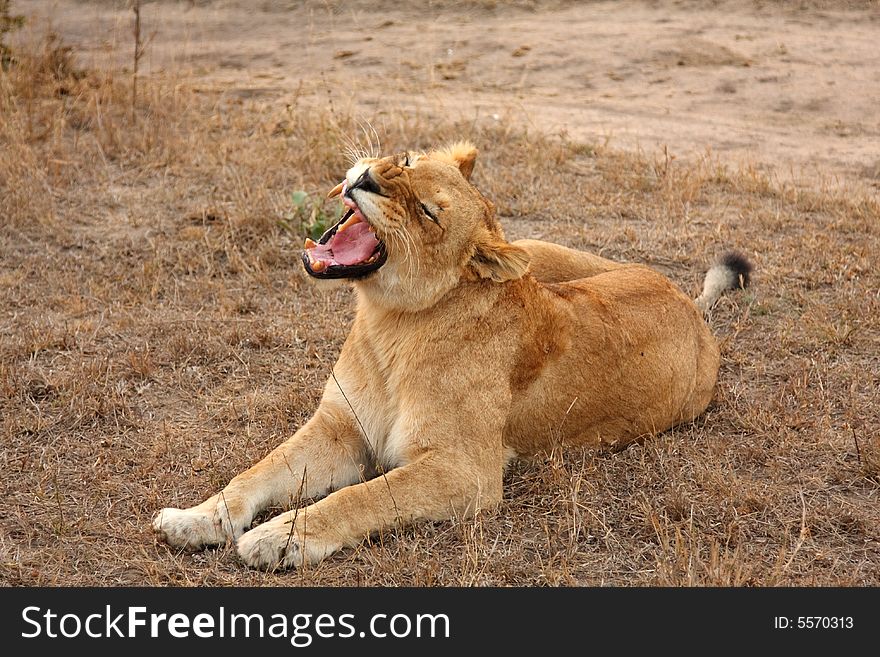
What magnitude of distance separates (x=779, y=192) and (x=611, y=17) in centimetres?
632

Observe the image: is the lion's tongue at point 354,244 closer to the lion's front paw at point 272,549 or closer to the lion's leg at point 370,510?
the lion's leg at point 370,510

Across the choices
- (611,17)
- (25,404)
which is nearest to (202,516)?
(25,404)

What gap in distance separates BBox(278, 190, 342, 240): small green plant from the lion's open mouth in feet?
8.28

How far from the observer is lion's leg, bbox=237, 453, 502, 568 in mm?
3369

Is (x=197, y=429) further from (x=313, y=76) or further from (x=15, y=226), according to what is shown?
(x=313, y=76)

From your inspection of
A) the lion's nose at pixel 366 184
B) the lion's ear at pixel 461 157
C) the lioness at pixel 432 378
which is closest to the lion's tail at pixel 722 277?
the lioness at pixel 432 378

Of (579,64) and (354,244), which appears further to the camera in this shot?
(579,64)

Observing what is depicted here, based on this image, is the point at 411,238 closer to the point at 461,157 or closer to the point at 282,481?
the point at 461,157

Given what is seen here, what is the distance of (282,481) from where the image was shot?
3.76m

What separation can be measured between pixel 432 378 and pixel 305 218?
2.89m

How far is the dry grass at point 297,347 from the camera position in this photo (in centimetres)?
353

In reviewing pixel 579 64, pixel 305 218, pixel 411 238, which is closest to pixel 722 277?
pixel 305 218

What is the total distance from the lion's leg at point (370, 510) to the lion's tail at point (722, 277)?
2240 millimetres

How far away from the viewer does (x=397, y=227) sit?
3602 mm
